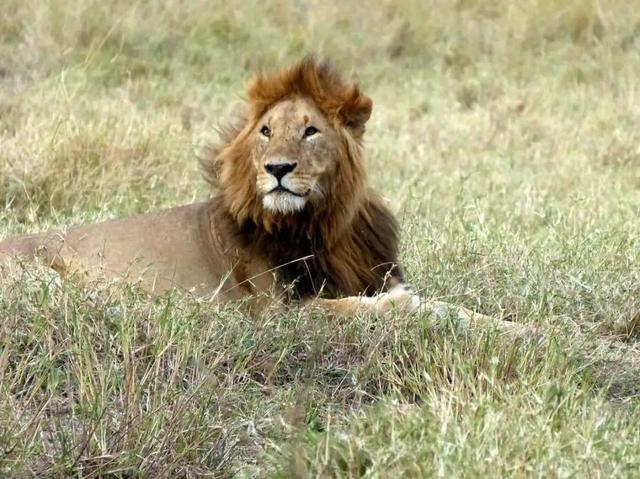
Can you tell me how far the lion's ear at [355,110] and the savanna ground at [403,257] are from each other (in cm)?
57

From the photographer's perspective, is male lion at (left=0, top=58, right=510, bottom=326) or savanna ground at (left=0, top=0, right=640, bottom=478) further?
male lion at (left=0, top=58, right=510, bottom=326)

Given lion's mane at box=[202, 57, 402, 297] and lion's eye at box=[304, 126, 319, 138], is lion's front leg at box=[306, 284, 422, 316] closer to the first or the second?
lion's mane at box=[202, 57, 402, 297]

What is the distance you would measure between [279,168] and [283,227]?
0.24m

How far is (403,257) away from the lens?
4.75 m

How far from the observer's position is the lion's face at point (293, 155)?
3.98 metres

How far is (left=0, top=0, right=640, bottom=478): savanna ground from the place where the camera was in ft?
9.59

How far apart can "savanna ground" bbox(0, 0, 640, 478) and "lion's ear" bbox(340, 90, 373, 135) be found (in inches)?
22.6

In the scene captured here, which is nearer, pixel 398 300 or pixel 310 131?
pixel 398 300

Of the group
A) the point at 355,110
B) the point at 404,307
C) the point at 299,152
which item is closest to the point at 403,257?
the point at 355,110

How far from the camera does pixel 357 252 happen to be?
13.9ft

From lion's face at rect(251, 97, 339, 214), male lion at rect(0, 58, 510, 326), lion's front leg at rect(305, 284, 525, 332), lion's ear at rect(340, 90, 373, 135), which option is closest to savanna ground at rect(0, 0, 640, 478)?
→ lion's front leg at rect(305, 284, 525, 332)

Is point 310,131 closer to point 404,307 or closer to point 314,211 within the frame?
point 314,211

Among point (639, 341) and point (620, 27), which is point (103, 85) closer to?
point (620, 27)

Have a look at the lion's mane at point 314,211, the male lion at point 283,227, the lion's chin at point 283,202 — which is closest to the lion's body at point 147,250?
the male lion at point 283,227
